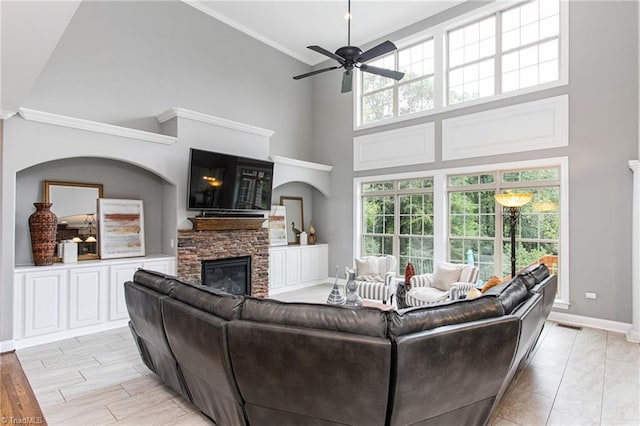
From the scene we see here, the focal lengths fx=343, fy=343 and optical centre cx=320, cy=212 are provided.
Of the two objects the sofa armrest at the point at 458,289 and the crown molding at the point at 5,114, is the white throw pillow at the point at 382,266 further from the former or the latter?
the crown molding at the point at 5,114

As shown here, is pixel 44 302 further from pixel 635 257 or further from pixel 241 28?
pixel 635 257

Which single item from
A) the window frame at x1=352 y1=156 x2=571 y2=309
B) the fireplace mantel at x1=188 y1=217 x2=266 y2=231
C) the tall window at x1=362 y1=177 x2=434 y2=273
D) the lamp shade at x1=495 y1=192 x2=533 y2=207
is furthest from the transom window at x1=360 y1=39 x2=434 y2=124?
the fireplace mantel at x1=188 y1=217 x2=266 y2=231

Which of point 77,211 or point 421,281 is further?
point 421,281

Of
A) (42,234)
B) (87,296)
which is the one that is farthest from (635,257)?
(42,234)

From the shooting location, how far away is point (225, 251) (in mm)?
6039

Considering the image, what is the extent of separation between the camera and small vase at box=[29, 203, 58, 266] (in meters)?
4.30

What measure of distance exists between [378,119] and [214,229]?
4.26 m

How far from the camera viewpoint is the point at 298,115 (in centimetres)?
838

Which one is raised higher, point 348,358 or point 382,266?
point 348,358

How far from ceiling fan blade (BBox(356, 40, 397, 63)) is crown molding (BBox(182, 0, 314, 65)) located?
4018 mm

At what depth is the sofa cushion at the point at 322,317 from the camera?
6.06 ft

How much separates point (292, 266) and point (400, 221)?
252 centimetres

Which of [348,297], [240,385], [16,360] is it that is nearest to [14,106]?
[16,360]

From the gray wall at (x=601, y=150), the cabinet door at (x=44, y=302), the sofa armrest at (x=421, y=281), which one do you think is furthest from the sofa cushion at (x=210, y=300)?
the gray wall at (x=601, y=150)
